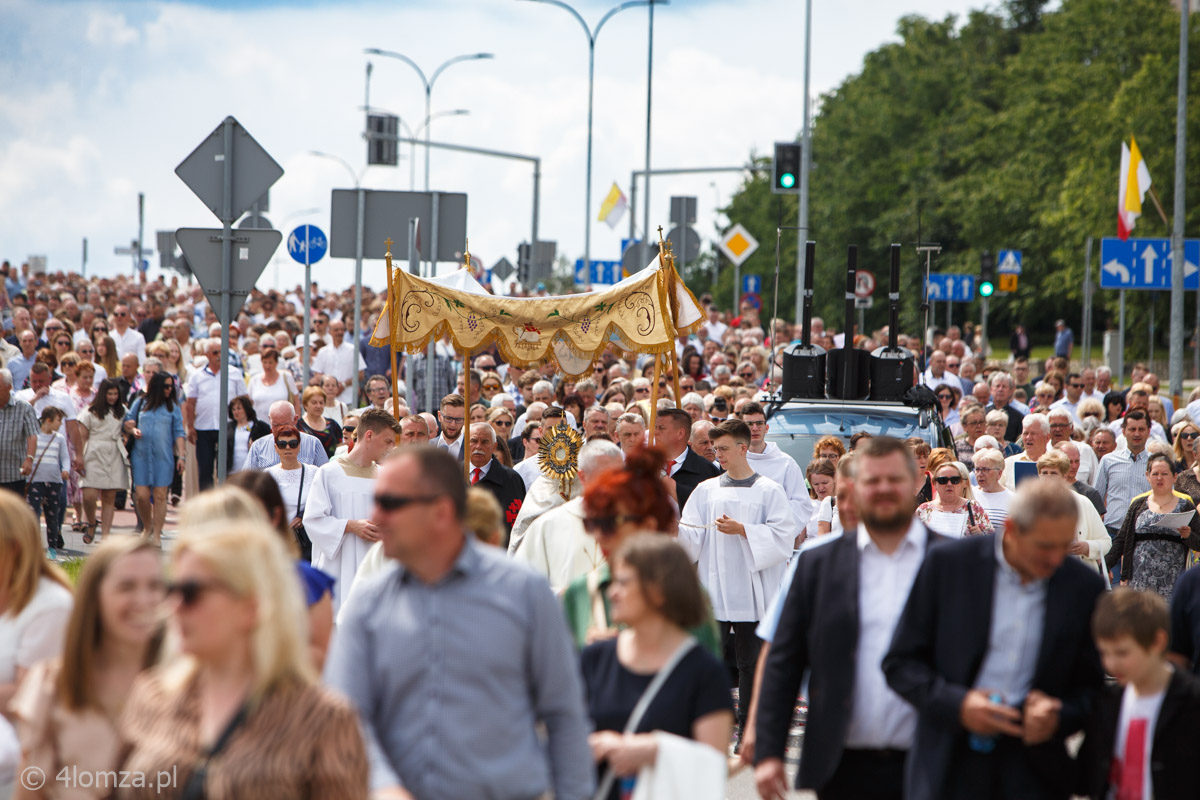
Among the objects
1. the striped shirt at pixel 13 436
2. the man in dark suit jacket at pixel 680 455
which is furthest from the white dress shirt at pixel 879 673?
the striped shirt at pixel 13 436

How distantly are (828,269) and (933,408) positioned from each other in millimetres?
52860

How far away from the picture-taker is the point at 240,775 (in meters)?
3.40

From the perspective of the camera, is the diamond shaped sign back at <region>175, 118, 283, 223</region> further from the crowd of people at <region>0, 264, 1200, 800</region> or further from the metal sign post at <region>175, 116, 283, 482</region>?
the crowd of people at <region>0, 264, 1200, 800</region>

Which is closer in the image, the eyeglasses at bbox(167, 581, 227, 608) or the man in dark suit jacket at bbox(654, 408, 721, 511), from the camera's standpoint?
the eyeglasses at bbox(167, 581, 227, 608)

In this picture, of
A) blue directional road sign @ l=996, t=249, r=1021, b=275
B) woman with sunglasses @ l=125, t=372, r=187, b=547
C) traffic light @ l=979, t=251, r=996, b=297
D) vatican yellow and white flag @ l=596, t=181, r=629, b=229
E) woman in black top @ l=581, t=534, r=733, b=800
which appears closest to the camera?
woman in black top @ l=581, t=534, r=733, b=800

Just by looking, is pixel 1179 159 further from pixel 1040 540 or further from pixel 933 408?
pixel 1040 540

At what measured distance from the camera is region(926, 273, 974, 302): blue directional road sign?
34.8 metres

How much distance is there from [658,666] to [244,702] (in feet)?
4.93

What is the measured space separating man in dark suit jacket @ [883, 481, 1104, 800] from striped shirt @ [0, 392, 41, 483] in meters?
10.8

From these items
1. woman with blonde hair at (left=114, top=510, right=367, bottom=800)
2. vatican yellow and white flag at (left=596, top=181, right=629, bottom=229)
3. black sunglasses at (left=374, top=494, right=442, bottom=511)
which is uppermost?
vatican yellow and white flag at (left=596, top=181, right=629, bottom=229)

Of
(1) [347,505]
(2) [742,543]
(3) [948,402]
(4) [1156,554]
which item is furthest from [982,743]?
(3) [948,402]

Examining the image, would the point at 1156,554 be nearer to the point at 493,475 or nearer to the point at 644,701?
the point at 493,475

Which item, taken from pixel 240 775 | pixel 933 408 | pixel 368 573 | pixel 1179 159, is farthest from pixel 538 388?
pixel 1179 159

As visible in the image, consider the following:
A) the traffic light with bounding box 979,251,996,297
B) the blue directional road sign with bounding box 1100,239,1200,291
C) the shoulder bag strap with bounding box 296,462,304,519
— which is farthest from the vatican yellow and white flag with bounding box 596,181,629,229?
the shoulder bag strap with bounding box 296,462,304,519
